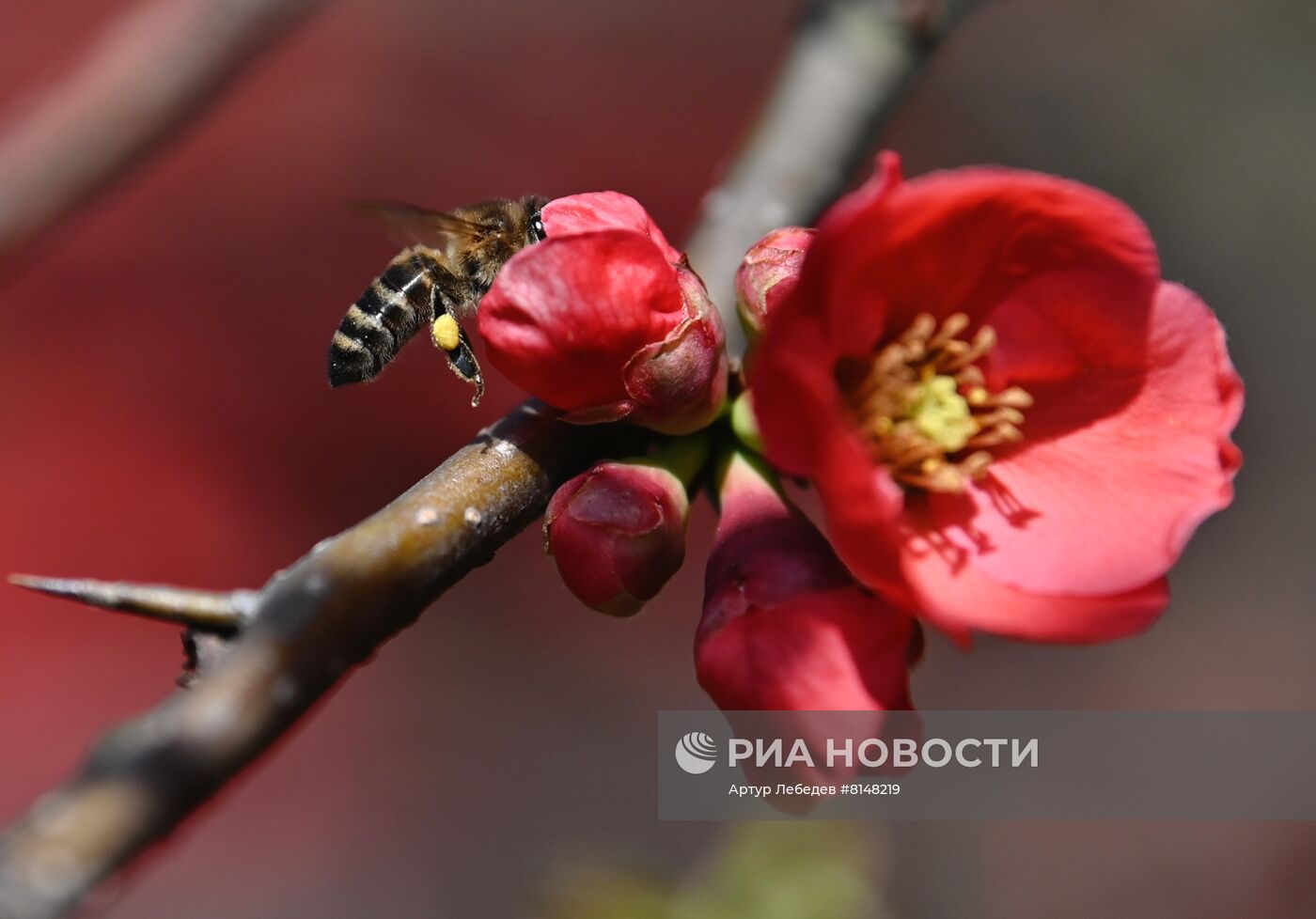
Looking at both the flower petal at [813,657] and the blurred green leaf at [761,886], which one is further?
the blurred green leaf at [761,886]

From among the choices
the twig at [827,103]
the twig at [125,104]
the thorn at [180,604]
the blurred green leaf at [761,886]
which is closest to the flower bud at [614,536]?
the thorn at [180,604]

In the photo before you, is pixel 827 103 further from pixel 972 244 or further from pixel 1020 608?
pixel 1020 608

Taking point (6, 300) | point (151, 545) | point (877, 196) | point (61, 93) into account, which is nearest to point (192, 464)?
point (151, 545)

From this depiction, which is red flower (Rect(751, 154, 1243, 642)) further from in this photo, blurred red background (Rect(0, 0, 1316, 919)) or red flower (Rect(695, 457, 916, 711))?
blurred red background (Rect(0, 0, 1316, 919))

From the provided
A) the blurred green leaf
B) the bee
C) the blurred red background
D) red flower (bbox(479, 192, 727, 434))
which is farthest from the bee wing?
the blurred red background

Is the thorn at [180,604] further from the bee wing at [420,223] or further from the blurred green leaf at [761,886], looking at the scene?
the blurred green leaf at [761,886]

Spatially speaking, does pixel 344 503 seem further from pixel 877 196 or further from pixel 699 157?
pixel 877 196
